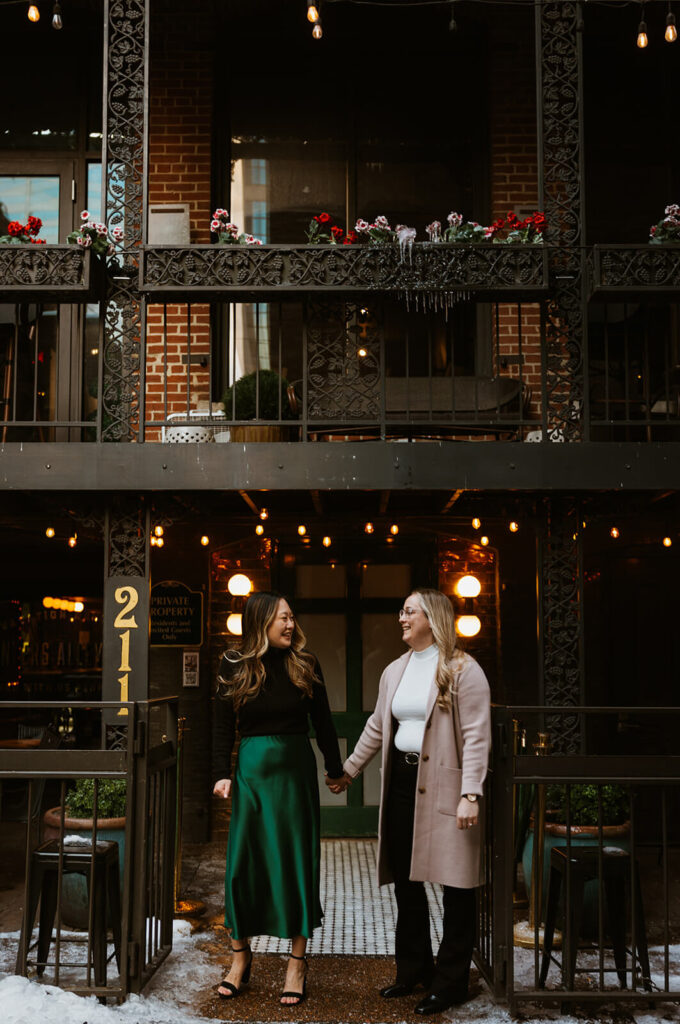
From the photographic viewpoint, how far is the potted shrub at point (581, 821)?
6.64 m

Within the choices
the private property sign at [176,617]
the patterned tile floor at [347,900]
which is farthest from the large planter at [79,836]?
the private property sign at [176,617]

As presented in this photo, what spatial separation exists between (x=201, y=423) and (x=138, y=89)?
2423 mm

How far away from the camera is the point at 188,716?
30.6 feet

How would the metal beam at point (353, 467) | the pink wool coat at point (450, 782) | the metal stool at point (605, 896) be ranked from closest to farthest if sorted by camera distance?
the pink wool coat at point (450, 782) → the metal stool at point (605, 896) → the metal beam at point (353, 467)

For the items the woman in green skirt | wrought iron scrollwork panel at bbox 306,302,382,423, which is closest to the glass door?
wrought iron scrollwork panel at bbox 306,302,382,423

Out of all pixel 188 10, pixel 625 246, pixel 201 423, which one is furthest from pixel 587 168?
pixel 201 423

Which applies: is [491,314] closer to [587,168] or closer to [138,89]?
[587,168]

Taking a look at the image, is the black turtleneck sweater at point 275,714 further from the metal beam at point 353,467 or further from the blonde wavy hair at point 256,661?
the metal beam at point 353,467

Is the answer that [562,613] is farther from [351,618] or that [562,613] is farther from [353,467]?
[351,618]

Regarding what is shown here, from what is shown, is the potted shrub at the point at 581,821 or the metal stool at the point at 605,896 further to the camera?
the potted shrub at the point at 581,821

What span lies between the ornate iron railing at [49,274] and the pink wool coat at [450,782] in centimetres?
364

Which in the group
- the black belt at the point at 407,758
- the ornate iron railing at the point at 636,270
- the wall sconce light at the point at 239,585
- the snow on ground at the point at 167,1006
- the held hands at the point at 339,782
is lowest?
the snow on ground at the point at 167,1006

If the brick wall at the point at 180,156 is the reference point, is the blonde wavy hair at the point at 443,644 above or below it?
below

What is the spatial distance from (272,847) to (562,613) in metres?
2.74
